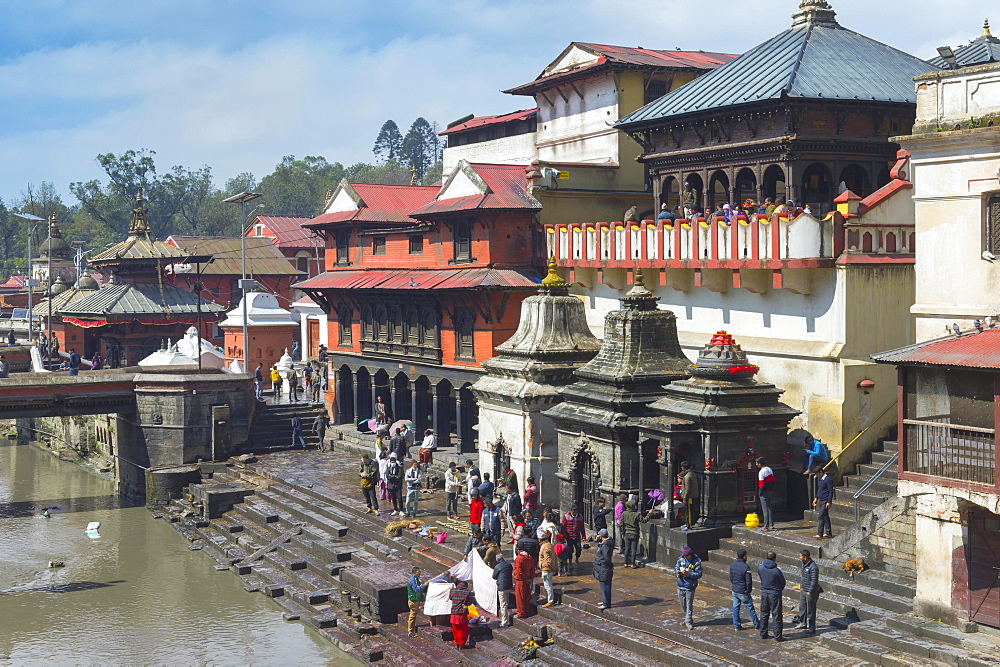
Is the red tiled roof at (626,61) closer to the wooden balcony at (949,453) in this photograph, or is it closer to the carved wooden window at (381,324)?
the carved wooden window at (381,324)

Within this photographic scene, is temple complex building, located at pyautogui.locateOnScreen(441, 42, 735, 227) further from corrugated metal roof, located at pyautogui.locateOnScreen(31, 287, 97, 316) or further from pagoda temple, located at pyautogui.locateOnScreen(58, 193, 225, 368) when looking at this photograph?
corrugated metal roof, located at pyautogui.locateOnScreen(31, 287, 97, 316)

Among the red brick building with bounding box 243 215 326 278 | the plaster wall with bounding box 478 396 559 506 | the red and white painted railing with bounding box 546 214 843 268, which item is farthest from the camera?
the red brick building with bounding box 243 215 326 278

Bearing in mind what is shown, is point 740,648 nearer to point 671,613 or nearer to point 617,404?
point 671,613

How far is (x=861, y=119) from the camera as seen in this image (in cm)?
2711

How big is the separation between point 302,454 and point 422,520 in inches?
467

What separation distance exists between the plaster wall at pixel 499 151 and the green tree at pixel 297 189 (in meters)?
79.2

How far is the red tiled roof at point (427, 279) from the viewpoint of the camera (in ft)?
108

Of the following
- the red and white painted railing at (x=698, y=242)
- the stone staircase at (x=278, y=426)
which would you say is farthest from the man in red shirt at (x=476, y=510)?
the stone staircase at (x=278, y=426)

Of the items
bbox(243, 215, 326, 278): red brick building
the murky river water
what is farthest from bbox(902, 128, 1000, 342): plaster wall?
bbox(243, 215, 326, 278): red brick building

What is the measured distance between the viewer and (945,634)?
1714 centimetres

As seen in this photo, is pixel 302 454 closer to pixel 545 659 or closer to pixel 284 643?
pixel 284 643

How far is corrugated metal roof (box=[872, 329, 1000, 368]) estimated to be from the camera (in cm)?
1720

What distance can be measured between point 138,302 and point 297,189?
79195 mm

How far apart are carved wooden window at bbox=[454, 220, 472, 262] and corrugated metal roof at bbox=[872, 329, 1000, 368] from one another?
1703 cm
